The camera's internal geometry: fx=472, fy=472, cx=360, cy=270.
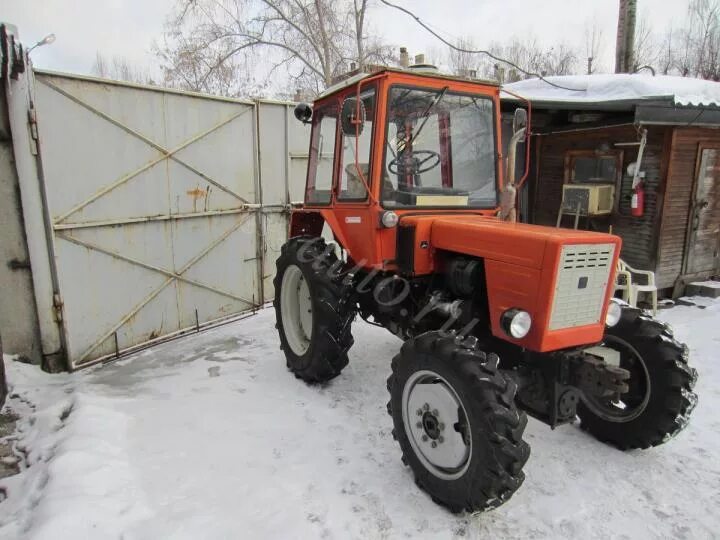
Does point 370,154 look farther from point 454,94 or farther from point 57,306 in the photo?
point 57,306

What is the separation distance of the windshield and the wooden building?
10.2 ft

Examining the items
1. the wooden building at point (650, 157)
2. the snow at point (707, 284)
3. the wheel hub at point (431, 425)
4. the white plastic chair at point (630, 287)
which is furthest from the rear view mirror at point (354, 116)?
the snow at point (707, 284)

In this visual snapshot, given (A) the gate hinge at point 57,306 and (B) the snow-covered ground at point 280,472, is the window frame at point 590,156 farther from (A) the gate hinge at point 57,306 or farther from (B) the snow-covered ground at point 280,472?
(A) the gate hinge at point 57,306

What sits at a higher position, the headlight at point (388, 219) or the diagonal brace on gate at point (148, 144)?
the diagonal brace on gate at point (148, 144)

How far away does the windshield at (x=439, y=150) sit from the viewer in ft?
10.4

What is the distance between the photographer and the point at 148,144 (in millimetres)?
4637

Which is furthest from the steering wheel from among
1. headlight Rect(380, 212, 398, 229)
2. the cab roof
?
the cab roof

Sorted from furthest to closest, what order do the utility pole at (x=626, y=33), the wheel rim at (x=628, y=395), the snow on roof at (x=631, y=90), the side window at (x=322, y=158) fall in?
the utility pole at (x=626, y=33) → the snow on roof at (x=631, y=90) → the side window at (x=322, y=158) → the wheel rim at (x=628, y=395)

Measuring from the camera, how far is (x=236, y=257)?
5797mm

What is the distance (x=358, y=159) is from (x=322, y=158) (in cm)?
96

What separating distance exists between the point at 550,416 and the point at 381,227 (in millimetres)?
1511

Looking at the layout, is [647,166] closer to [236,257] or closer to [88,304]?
[236,257]

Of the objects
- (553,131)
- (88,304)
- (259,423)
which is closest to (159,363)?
(88,304)

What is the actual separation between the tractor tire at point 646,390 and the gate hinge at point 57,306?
4166 mm
